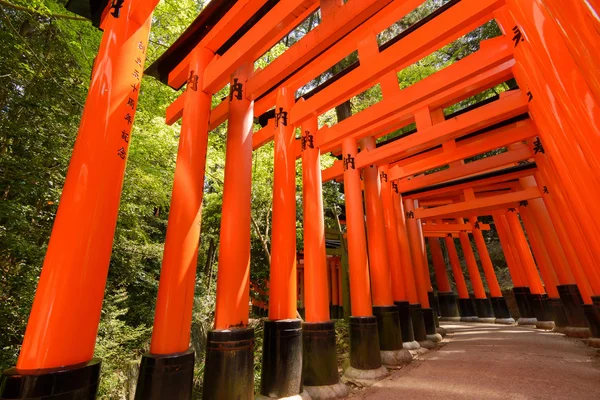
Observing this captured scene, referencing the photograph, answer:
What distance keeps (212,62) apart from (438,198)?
32.5 feet

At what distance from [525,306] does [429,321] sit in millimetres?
5913

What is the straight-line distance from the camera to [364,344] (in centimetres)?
507

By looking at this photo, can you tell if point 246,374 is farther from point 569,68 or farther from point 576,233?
point 576,233

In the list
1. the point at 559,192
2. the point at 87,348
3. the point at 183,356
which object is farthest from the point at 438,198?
the point at 87,348

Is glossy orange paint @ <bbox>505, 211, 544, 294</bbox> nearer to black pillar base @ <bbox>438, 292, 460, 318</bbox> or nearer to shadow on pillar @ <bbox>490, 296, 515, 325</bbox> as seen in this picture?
shadow on pillar @ <bbox>490, 296, 515, 325</bbox>

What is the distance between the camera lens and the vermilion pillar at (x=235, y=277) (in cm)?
314

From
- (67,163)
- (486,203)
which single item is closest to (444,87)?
(486,203)

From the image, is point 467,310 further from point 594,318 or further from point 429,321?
point 594,318

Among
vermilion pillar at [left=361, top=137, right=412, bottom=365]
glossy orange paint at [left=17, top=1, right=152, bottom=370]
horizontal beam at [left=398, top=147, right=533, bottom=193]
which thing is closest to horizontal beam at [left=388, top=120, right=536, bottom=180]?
horizontal beam at [left=398, top=147, right=533, bottom=193]

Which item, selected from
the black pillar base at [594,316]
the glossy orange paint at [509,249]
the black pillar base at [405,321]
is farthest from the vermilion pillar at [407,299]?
the glossy orange paint at [509,249]

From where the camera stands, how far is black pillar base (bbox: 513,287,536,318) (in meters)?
10.9

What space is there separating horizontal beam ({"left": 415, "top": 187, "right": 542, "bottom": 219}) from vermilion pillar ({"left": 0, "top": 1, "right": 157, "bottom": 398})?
8.68 m

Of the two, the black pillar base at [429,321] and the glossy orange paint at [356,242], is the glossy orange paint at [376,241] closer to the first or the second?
the glossy orange paint at [356,242]

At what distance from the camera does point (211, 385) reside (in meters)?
3.10
